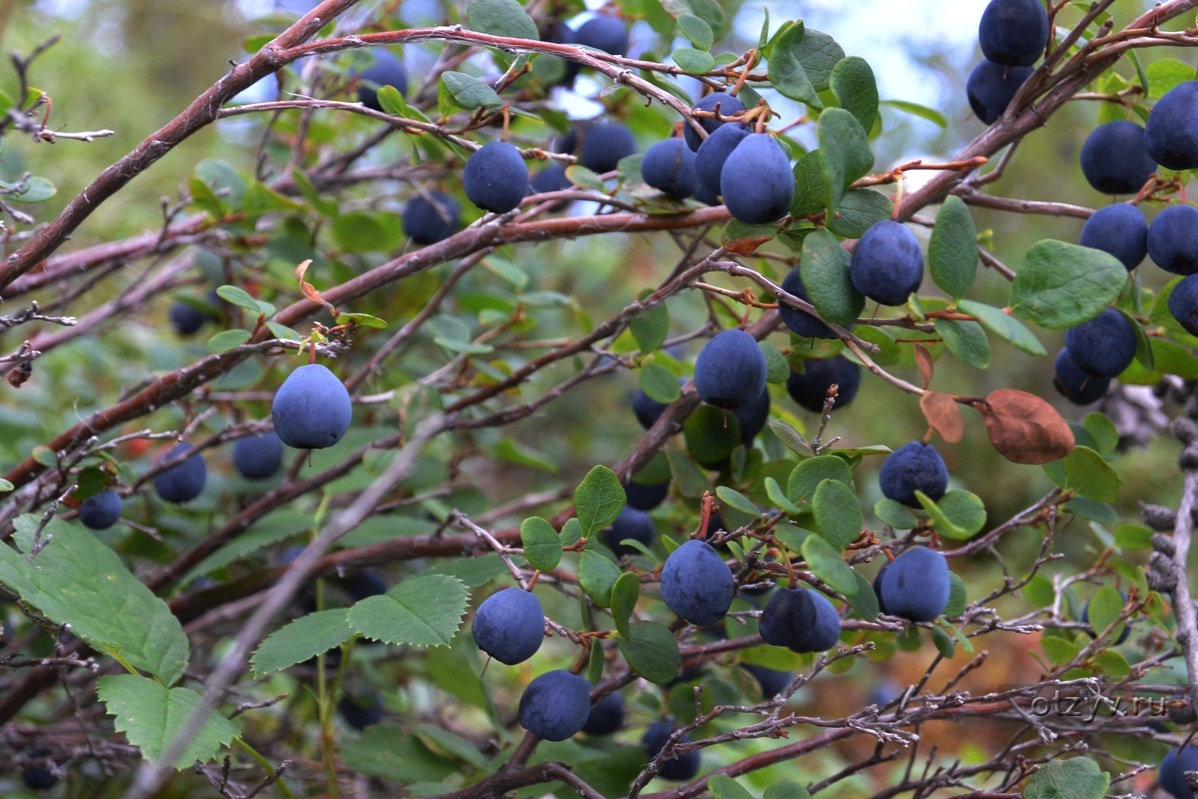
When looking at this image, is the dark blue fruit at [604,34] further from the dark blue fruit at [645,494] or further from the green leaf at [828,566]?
the green leaf at [828,566]

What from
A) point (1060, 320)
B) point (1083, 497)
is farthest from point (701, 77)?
point (1083, 497)

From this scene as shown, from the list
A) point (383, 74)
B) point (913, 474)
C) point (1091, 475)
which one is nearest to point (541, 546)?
point (913, 474)

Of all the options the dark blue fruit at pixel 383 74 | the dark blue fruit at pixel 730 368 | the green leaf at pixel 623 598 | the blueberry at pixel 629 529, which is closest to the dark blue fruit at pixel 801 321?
the dark blue fruit at pixel 730 368

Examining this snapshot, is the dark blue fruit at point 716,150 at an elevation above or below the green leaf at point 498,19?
below

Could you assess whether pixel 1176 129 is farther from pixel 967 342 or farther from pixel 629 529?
pixel 629 529

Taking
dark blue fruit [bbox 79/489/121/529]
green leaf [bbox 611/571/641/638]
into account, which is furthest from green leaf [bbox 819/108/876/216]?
dark blue fruit [bbox 79/489/121/529]

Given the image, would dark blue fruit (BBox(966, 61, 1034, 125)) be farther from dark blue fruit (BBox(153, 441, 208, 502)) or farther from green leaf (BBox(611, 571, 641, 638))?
dark blue fruit (BBox(153, 441, 208, 502))

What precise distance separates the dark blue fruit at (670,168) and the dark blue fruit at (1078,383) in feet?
1.44

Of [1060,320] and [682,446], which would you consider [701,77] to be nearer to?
[1060,320]

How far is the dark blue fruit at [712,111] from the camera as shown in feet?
2.76

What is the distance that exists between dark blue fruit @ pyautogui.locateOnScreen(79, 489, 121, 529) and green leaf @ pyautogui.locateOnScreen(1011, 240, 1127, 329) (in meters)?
0.94

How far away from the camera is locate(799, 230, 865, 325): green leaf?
2.39 ft

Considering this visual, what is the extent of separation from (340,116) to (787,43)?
1.07 meters

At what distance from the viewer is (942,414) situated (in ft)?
2.48
